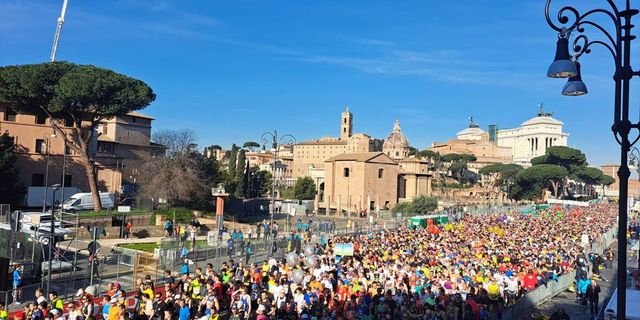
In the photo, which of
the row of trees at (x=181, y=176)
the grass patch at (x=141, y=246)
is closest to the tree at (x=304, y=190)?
the row of trees at (x=181, y=176)

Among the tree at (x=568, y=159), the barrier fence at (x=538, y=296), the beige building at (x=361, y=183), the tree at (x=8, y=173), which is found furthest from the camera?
the tree at (x=568, y=159)

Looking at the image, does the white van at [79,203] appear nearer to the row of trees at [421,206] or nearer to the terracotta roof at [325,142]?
the row of trees at [421,206]

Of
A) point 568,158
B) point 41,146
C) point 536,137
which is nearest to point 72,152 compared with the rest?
point 41,146

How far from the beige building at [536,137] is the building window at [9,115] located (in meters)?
107

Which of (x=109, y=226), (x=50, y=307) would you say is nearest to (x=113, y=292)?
(x=50, y=307)

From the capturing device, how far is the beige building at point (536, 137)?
115438 mm

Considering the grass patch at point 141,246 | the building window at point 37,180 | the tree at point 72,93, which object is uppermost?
the tree at point 72,93

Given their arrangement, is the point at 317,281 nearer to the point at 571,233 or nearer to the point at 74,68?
the point at 571,233

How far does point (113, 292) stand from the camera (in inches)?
381

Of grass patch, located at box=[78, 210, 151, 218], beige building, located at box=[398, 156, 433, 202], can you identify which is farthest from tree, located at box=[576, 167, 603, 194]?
grass patch, located at box=[78, 210, 151, 218]

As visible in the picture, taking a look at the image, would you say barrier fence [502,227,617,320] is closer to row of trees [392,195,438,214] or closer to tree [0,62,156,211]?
tree [0,62,156,211]

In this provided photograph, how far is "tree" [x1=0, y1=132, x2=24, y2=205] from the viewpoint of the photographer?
28.5 m

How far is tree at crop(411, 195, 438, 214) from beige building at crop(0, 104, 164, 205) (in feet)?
85.0

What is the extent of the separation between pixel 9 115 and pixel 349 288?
29884mm
